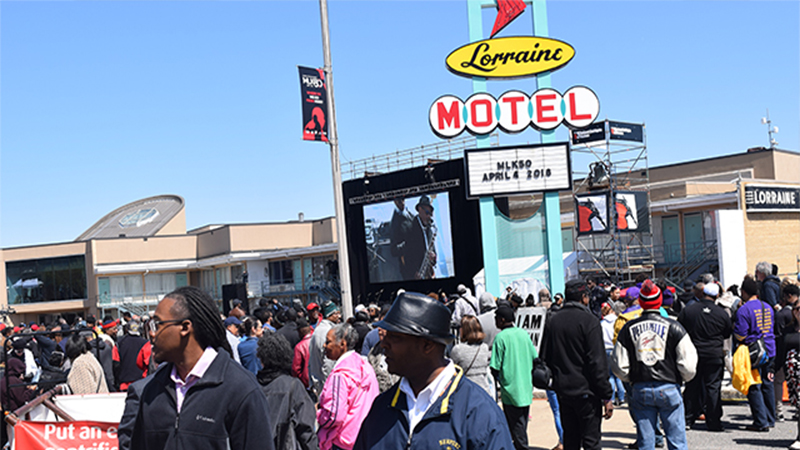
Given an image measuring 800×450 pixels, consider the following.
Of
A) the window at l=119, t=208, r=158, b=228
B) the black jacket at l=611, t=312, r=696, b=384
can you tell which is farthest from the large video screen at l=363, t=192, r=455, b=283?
the window at l=119, t=208, r=158, b=228

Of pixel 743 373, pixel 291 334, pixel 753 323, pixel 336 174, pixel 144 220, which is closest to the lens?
pixel 743 373

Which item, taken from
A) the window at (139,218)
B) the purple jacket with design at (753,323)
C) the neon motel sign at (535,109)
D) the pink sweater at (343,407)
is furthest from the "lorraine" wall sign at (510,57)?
the window at (139,218)

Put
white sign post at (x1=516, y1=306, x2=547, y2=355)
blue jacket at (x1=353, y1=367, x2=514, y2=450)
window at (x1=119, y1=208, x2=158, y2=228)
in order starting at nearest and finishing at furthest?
blue jacket at (x1=353, y1=367, x2=514, y2=450), white sign post at (x1=516, y1=306, x2=547, y2=355), window at (x1=119, y1=208, x2=158, y2=228)

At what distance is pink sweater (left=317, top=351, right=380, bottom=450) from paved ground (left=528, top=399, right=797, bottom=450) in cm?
414

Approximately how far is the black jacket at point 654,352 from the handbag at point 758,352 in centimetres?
281

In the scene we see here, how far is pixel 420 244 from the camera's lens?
95.8 ft

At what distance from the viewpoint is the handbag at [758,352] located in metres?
8.77

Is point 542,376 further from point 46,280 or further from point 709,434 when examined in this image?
point 46,280

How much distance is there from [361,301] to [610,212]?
36.8ft

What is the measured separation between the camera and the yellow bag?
8.62 metres

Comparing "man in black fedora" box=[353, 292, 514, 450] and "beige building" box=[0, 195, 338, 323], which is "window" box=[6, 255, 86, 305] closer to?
"beige building" box=[0, 195, 338, 323]

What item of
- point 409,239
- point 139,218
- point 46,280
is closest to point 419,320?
point 409,239

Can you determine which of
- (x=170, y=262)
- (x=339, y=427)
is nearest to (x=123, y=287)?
(x=170, y=262)

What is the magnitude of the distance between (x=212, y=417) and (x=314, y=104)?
38.8ft
